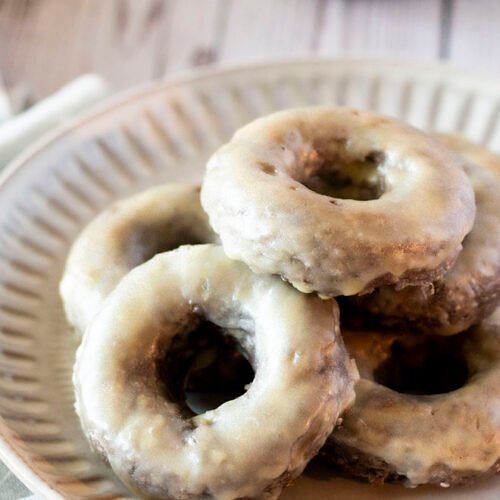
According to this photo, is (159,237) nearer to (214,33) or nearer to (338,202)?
(338,202)

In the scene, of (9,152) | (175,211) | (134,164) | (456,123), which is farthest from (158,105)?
(456,123)

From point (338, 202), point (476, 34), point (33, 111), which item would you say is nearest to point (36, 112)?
point (33, 111)

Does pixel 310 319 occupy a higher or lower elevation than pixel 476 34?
higher

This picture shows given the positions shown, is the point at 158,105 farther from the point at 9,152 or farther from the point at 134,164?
the point at 9,152

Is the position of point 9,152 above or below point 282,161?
below

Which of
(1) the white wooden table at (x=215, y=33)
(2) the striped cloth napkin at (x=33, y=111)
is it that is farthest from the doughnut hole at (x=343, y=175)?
(1) the white wooden table at (x=215, y=33)

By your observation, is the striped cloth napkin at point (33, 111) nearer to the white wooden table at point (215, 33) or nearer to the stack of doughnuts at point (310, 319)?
the white wooden table at point (215, 33)

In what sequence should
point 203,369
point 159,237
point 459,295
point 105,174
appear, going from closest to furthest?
1. point 459,295
2. point 203,369
3. point 159,237
4. point 105,174

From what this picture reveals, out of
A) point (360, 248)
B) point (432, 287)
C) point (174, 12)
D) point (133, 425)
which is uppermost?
point (360, 248)
